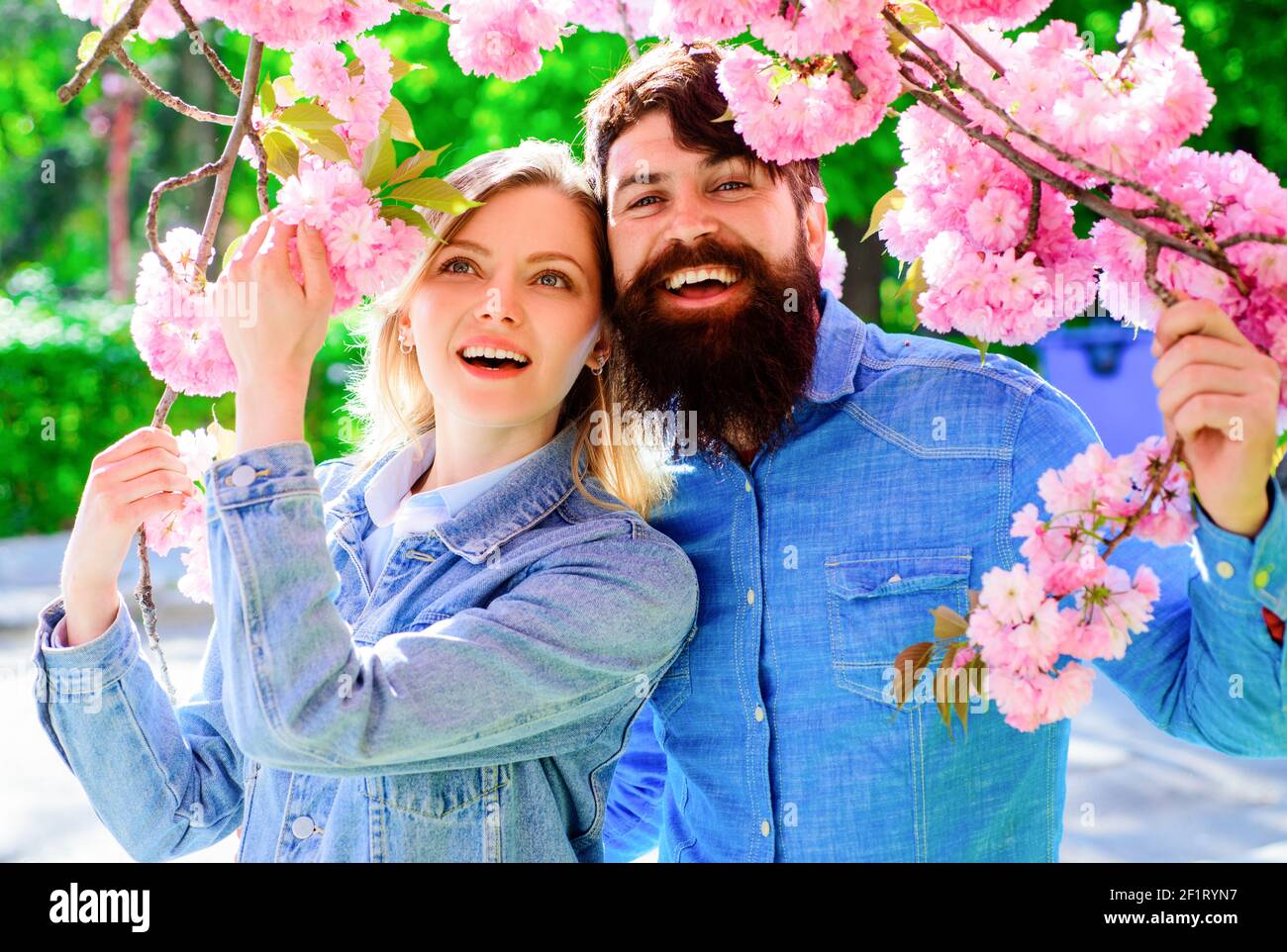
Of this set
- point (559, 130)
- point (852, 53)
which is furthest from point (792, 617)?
point (559, 130)

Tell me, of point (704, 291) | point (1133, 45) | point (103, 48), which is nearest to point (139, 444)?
point (103, 48)

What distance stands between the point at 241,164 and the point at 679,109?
36.8ft

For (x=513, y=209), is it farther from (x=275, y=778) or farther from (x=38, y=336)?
(x=38, y=336)

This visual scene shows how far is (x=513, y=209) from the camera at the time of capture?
2.34m

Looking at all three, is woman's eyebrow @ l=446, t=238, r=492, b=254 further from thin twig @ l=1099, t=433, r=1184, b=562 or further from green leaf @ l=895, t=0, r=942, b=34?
thin twig @ l=1099, t=433, r=1184, b=562

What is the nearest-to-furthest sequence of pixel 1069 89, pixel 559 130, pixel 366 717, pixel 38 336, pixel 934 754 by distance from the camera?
pixel 1069 89, pixel 366 717, pixel 934 754, pixel 559 130, pixel 38 336

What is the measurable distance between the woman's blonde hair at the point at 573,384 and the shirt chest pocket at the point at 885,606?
0.44 meters

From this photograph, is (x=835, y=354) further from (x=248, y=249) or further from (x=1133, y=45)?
(x=248, y=249)

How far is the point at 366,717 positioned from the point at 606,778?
561mm

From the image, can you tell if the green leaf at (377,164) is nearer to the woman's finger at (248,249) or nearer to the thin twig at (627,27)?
the woman's finger at (248,249)

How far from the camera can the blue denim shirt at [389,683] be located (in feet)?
5.87

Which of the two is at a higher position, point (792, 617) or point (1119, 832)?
point (792, 617)

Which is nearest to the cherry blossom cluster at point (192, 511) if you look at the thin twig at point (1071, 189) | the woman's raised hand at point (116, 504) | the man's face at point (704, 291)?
the woman's raised hand at point (116, 504)

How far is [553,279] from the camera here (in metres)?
2.37
